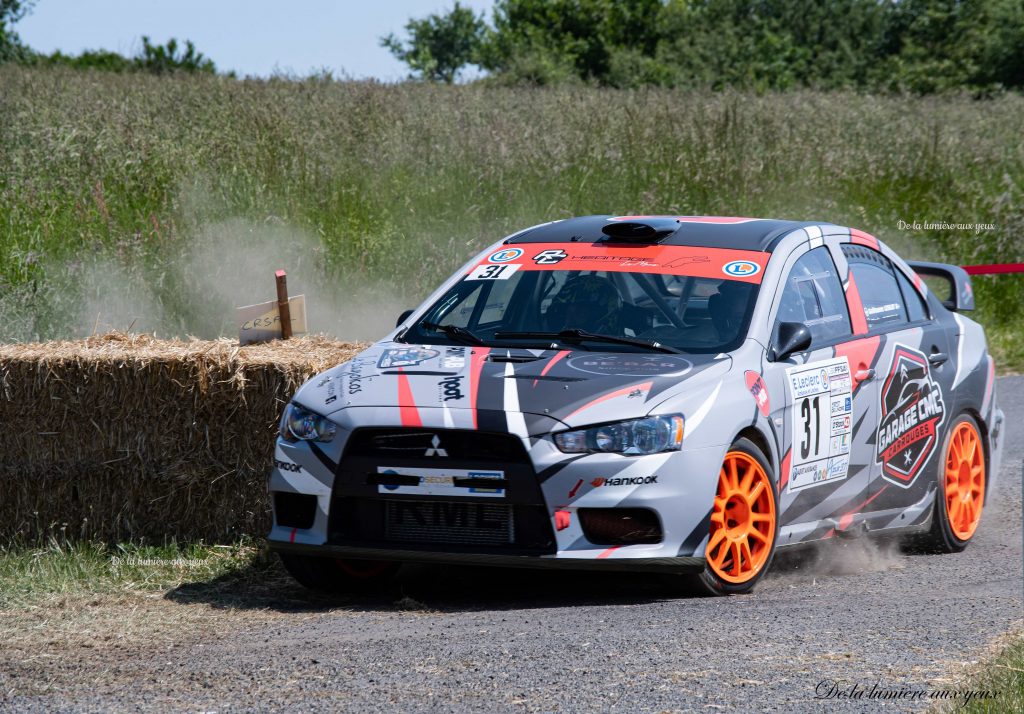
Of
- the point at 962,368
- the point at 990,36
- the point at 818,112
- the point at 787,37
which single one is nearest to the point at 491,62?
the point at 787,37

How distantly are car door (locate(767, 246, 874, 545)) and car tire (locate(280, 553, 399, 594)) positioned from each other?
6.18 feet

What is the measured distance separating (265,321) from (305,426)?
198cm

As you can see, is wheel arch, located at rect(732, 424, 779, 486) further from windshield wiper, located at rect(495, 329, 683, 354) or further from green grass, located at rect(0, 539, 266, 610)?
green grass, located at rect(0, 539, 266, 610)

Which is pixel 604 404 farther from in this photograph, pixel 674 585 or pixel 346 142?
pixel 346 142

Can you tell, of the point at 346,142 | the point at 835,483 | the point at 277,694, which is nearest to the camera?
the point at 277,694

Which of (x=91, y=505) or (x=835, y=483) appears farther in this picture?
(x=91, y=505)

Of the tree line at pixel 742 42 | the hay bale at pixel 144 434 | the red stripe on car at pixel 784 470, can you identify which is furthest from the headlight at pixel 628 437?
the tree line at pixel 742 42

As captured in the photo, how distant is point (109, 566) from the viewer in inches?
275

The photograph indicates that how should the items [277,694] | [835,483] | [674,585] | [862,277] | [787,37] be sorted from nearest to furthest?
[277,694] < [674,585] < [835,483] < [862,277] < [787,37]

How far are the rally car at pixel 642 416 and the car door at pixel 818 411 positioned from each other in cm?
1

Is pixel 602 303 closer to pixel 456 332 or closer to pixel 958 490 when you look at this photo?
pixel 456 332

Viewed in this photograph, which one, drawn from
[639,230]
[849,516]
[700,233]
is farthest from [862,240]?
[849,516]

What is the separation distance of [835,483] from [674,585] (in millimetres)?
1138

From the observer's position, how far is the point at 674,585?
5.88 meters
